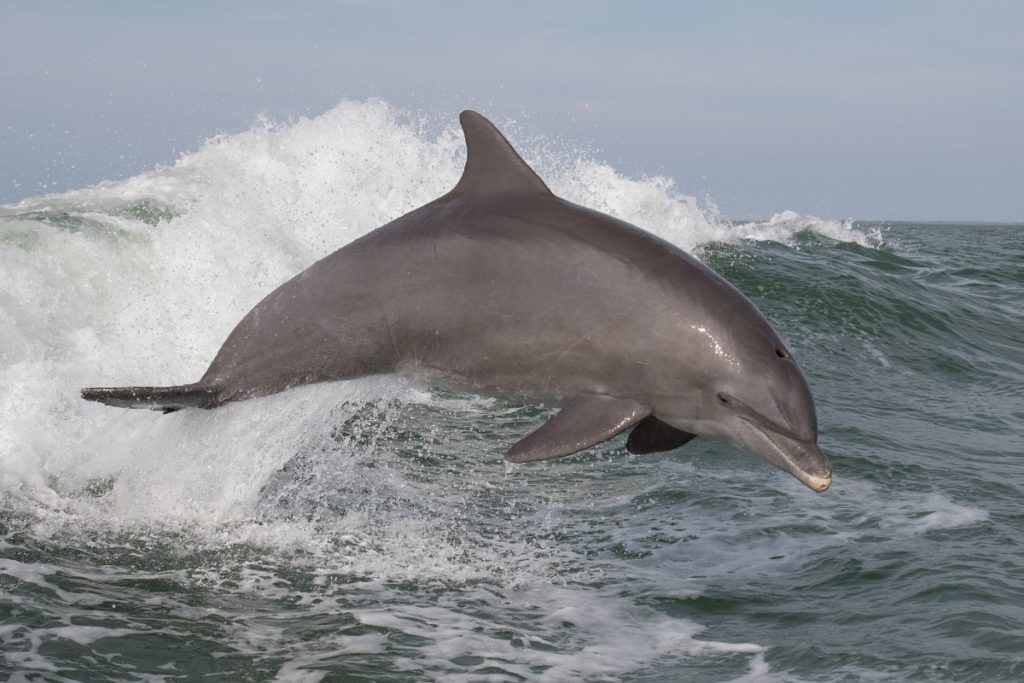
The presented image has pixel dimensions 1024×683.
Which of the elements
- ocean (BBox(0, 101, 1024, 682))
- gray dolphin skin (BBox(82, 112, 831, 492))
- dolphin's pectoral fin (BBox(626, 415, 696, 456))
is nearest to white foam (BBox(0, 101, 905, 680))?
ocean (BBox(0, 101, 1024, 682))

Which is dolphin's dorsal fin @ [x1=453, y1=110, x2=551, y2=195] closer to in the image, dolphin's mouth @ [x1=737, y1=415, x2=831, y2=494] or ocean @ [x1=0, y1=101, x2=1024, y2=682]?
ocean @ [x1=0, y1=101, x2=1024, y2=682]

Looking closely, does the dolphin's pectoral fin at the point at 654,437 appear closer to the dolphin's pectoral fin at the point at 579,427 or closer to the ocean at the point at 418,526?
the dolphin's pectoral fin at the point at 579,427

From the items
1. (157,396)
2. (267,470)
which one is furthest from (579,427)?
(267,470)

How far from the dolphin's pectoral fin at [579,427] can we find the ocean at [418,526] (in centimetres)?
114

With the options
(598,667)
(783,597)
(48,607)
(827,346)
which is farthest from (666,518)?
(827,346)

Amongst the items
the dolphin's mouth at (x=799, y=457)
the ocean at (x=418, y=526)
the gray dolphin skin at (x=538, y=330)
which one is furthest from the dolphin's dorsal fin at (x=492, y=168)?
the dolphin's mouth at (x=799, y=457)

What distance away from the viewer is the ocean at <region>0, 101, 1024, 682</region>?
18.8ft

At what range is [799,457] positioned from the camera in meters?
5.23

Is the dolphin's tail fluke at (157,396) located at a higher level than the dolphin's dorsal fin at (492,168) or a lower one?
lower

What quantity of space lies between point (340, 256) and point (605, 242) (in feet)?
5.24

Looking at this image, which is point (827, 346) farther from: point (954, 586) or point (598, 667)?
point (598, 667)

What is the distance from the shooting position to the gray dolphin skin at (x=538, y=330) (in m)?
5.42

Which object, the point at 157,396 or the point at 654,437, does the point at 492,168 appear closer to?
the point at 654,437

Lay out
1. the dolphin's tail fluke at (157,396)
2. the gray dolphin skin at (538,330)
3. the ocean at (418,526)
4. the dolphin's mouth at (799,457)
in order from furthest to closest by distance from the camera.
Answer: the dolphin's tail fluke at (157,396) < the ocean at (418,526) < the gray dolphin skin at (538,330) < the dolphin's mouth at (799,457)
